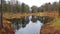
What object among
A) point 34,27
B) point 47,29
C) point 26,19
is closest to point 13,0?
point 26,19

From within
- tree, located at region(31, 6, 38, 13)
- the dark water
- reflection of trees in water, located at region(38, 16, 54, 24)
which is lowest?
the dark water

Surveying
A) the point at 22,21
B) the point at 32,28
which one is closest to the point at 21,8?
the point at 22,21

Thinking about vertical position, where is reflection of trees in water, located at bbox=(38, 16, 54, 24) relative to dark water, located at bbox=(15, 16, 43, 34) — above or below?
above

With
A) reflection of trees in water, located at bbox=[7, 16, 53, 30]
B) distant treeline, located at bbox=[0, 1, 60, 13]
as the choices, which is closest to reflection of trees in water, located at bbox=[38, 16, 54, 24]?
reflection of trees in water, located at bbox=[7, 16, 53, 30]

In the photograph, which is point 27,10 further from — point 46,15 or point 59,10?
point 59,10

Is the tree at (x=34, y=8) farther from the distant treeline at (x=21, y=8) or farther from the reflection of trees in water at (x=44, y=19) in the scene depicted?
the reflection of trees in water at (x=44, y=19)

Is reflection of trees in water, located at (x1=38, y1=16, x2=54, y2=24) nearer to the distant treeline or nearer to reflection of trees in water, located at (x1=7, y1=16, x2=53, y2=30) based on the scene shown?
reflection of trees in water, located at (x1=7, y1=16, x2=53, y2=30)

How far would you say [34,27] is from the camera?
91.2 inches

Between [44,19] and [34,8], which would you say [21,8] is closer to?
[34,8]

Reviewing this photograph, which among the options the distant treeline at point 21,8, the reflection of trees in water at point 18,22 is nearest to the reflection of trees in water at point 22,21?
the reflection of trees in water at point 18,22

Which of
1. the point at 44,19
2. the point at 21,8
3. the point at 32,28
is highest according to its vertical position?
the point at 21,8

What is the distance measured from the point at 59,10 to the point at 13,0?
65 cm

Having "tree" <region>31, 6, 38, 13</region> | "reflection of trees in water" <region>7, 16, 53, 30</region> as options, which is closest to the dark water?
"reflection of trees in water" <region>7, 16, 53, 30</region>

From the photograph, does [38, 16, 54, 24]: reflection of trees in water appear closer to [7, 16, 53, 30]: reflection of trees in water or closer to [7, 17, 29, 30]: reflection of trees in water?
[7, 16, 53, 30]: reflection of trees in water
